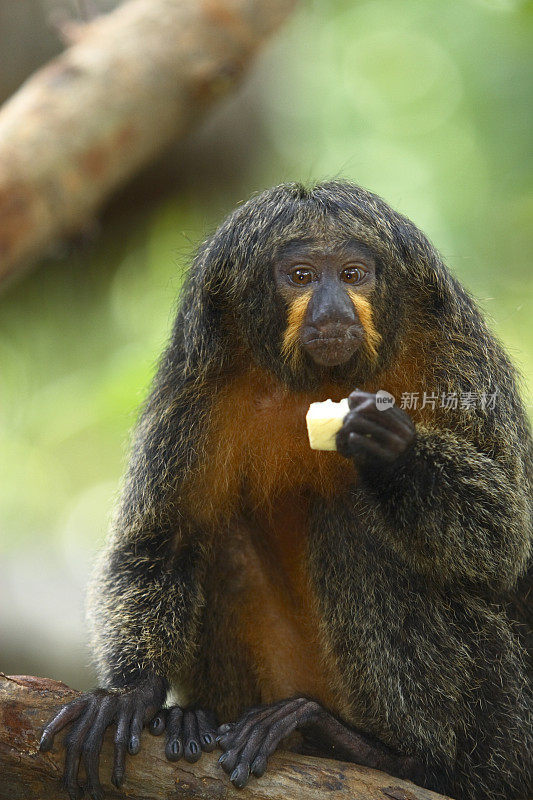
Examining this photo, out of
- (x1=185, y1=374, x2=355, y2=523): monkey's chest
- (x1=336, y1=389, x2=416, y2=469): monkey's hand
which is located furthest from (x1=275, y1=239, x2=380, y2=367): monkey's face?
→ (x1=185, y1=374, x2=355, y2=523): monkey's chest

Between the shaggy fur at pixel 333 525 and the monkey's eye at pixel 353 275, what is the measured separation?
0.50 feet

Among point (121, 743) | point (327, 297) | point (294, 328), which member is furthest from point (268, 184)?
point (121, 743)

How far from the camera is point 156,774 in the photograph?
4051mm

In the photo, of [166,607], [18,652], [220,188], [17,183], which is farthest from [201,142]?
[166,607]

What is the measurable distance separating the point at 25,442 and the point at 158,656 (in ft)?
17.4

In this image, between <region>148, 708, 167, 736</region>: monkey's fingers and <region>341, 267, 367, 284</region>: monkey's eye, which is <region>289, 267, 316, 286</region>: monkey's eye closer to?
<region>341, 267, 367, 284</region>: monkey's eye

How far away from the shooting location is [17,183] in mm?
7250

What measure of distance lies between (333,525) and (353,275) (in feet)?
4.13

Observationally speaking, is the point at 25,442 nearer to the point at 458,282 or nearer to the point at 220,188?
the point at 220,188

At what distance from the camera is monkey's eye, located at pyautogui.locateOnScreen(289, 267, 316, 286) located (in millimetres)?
4379

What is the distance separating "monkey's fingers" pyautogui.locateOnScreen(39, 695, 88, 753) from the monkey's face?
1.92 m

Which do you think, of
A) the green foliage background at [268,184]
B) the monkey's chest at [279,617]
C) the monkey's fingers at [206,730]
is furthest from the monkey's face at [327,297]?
the green foliage background at [268,184]

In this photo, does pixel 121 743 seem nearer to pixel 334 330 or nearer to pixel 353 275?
pixel 334 330

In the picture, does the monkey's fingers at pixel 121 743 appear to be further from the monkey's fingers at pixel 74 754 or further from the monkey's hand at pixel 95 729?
the monkey's fingers at pixel 74 754
